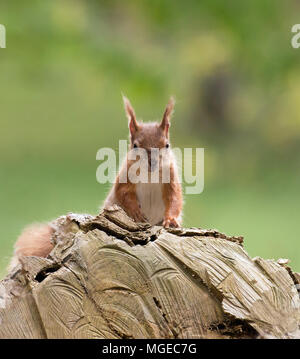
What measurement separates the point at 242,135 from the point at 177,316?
4.45 metres

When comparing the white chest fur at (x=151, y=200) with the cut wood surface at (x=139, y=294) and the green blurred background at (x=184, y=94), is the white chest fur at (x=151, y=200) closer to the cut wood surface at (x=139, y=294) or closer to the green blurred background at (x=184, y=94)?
the green blurred background at (x=184, y=94)

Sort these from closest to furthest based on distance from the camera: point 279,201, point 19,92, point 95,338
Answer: point 95,338, point 279,201, point 19,92

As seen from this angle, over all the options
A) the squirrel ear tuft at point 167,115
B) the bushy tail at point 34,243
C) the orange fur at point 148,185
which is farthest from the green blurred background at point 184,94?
the squirrel ear tuft at point 167,115

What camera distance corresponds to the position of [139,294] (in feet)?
3.33

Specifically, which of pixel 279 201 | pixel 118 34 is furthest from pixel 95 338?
pixel 279 201

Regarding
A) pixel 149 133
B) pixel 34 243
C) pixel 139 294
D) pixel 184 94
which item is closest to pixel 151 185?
pixel 149 133

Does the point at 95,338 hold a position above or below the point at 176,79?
below

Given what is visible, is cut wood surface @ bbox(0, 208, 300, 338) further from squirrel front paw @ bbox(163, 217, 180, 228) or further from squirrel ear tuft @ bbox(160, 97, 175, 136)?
squirrel ear tuft @ bbox(160, 97, 175, 136)

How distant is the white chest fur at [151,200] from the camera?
1668 millimetres

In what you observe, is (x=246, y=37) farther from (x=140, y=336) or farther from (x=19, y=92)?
(x=19, y=92)

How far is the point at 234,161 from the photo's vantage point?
16.8ft

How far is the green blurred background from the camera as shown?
312cm

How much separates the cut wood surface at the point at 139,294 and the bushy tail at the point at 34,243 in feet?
0.67

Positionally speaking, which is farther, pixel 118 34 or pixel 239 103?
pixel 239 103
